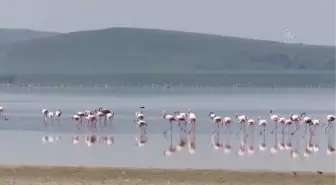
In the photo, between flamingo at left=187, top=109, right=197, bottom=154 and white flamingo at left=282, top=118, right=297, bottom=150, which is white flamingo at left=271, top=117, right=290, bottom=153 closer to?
white flamingo at left=282, top=118, right=297, bottom=150

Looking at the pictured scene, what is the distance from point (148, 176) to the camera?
17641mm

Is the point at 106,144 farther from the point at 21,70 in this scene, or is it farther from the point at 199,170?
the point at 21,70

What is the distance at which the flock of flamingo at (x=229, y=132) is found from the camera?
81.4ft

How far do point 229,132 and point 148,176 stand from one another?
1238cm

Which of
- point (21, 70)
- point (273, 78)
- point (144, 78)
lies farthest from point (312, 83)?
point (21, 70)

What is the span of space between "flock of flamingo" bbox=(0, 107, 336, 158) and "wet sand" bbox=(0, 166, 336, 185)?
480cm

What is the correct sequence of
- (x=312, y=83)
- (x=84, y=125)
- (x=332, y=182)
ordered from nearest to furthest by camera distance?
(x=332, y=182)
(x=84, y=125)
(x=312, y=83)

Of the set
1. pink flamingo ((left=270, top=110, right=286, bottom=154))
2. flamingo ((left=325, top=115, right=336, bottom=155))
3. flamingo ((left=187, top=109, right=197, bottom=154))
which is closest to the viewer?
flamingo ((left=187, top=109, right=197, bottom=154))

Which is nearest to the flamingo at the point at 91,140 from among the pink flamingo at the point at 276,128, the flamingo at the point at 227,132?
the flamingo at the point at 227,132

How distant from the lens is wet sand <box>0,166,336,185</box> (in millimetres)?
16922

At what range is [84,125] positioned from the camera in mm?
32406

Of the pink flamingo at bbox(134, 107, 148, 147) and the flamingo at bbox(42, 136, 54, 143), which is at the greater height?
the pink flamingo at bbox(134, 107, 148, 147)

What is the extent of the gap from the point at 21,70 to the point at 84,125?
12955cm

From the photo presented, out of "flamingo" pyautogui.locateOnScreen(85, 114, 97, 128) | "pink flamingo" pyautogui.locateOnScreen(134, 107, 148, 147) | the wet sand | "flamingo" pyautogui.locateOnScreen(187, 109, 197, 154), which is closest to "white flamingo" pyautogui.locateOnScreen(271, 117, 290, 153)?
"flamingo" pyautogui.locateOnScreen(187, 109, 197, 154)
